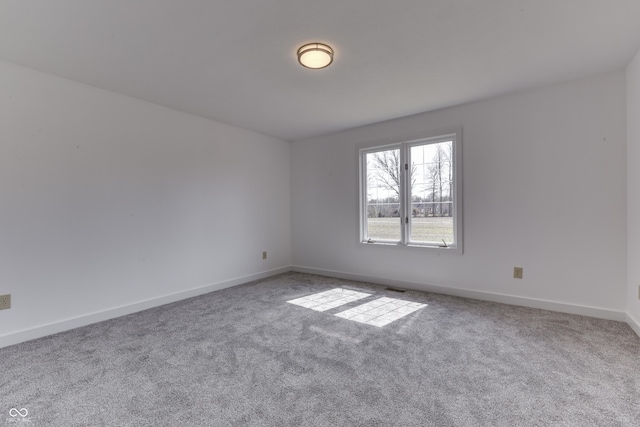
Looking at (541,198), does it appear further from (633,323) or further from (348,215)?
(348,215)

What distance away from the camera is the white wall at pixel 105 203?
242cm

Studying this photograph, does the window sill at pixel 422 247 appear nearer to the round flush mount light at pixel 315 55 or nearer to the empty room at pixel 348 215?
the empty room at pixel 348 215

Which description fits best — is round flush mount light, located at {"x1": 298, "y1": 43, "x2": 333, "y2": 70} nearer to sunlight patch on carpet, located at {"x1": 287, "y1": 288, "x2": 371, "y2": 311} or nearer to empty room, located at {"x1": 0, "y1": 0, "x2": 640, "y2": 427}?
empty room, located at {"x1": 0, "y1": 0, "x2": 640, "y2": 427}

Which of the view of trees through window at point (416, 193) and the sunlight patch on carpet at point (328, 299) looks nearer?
the sunlight patch on carpet at point (328, 299)

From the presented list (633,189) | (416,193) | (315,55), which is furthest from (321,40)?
(633,189)

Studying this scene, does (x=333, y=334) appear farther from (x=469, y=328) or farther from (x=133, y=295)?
(x=133, y=295)

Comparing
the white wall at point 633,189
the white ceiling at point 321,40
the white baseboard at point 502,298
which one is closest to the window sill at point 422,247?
the white baseboard at point 502,298

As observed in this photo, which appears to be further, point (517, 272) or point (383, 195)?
point (383, 195)

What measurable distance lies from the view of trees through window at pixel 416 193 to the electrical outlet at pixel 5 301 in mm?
3835

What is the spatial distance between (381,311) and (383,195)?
5.82ft

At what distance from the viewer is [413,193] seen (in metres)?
3.92

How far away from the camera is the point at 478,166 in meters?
3.36

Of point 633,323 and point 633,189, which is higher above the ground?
point 633,189

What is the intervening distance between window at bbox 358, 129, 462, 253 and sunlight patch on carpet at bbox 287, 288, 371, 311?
2.97 feet
